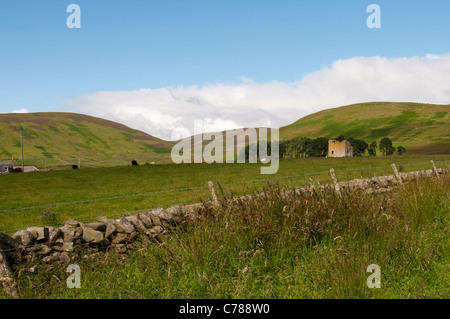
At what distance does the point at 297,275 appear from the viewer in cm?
475

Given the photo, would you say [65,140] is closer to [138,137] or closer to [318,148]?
[138,137]

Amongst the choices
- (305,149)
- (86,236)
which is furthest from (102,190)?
(305,149)

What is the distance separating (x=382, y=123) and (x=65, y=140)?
144 metres

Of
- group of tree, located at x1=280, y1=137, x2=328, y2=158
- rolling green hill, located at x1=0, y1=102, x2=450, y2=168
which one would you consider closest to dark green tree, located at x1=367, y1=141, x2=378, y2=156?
group of tree, located at x1=280, y1=137, x2=328, y2=158

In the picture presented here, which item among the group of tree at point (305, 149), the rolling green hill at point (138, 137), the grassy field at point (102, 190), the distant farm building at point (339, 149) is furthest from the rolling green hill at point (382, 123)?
the grassy field at point (102, 190)

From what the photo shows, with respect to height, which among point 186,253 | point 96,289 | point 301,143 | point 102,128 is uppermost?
point 102,128

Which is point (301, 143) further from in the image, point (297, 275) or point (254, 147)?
point (297, 275)

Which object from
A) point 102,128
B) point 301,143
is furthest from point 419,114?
point 102,128

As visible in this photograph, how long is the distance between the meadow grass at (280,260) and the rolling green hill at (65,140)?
116700 mm

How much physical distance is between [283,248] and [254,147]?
7547cm

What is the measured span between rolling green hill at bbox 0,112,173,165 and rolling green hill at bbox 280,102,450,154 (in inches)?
2955

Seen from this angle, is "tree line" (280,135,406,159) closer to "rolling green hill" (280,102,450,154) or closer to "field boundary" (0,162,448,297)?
"rolling green hill" (280,102,450,154)

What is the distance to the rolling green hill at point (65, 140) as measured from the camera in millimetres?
137375

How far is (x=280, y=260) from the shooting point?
5.17 metres
